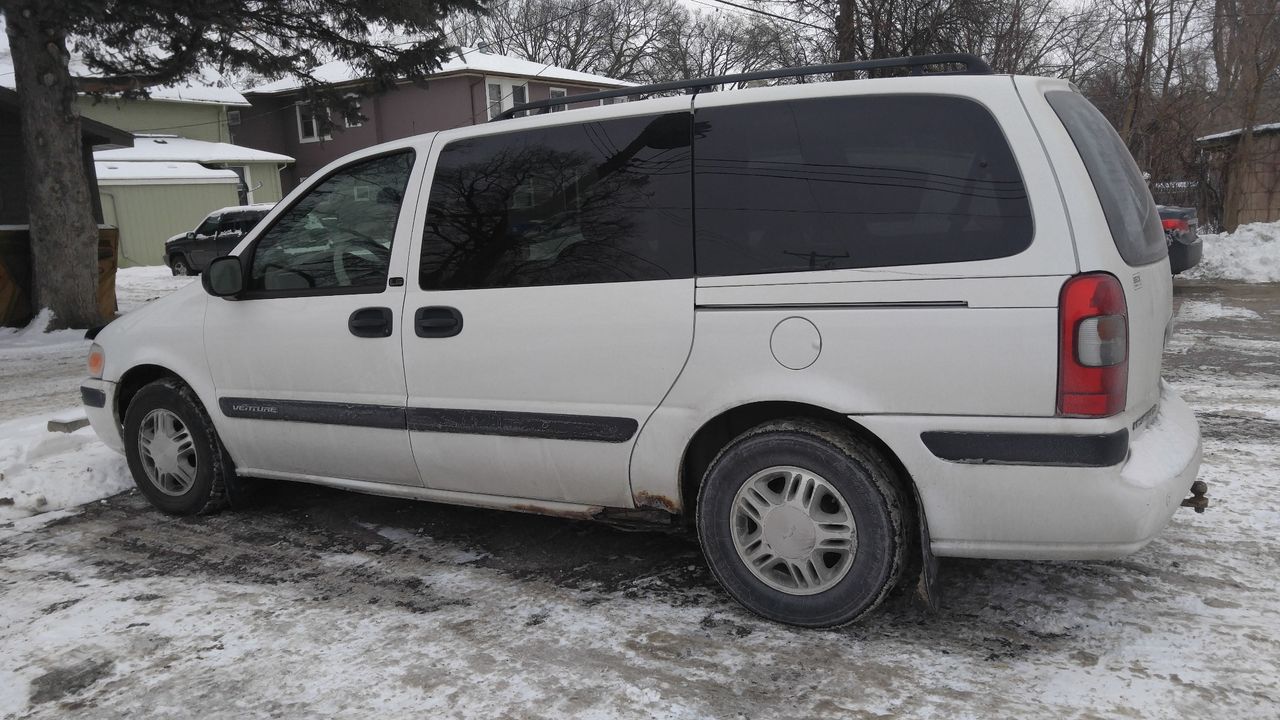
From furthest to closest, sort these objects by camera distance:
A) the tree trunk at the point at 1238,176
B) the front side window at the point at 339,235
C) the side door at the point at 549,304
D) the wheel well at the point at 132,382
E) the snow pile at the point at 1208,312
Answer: the tree trunk at the point at 1238,176 → the snow pile at the point at 1208,312 → the wheel well at the point at 132,382 → the front side window at the point at 339,235 → the side door at the point at 549,304

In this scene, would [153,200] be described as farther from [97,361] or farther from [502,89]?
[97,361]

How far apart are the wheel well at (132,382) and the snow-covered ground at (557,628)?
0.63 metres

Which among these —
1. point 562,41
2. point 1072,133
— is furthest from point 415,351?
point 562,41

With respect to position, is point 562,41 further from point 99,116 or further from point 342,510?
point 342,510

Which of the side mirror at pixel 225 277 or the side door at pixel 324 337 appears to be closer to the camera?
the side door at pixel 324 337

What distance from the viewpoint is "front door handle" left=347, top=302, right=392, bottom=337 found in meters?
4.07

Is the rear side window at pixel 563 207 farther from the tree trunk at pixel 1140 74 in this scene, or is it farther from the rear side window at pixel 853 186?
the tree trunk at pixel 1140 74

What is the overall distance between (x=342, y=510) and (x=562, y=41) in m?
47.5

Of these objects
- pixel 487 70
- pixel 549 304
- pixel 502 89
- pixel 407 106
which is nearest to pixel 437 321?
pixel 549 304

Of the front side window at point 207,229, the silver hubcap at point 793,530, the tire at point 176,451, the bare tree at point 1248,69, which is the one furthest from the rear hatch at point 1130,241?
the front side window at point 207,229

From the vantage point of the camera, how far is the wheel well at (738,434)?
326 cm

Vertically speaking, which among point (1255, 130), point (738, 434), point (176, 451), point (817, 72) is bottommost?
point (176, 451)

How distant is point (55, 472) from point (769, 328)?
4388 millimetres

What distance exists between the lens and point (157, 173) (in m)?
29.2
